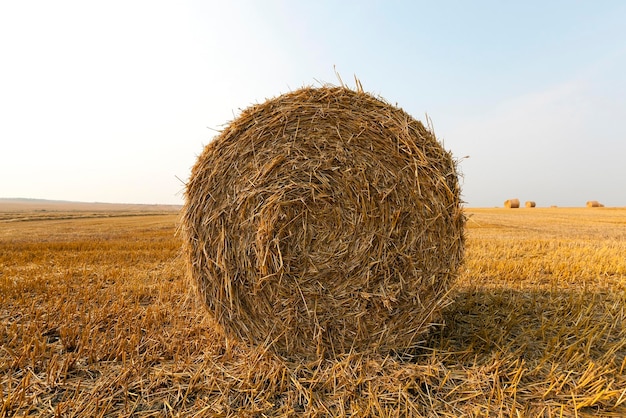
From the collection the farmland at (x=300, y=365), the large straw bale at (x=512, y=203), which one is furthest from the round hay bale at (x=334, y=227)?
the large straw bale at (x=512, y=203)

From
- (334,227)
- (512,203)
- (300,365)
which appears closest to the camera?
(300,365)

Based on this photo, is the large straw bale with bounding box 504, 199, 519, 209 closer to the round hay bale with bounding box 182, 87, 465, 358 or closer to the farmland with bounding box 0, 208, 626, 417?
the farmland with bounding box 0, 208, 626, 417

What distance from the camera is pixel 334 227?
2.91 meters

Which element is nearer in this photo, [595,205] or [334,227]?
[334,227]

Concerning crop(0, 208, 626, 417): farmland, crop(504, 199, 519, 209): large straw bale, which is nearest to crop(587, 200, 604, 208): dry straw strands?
crop(504, 199, 519, 209): large straw bale

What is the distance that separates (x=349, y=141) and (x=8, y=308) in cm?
423

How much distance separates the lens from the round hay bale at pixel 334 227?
113 inches

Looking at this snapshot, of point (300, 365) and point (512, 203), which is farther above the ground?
point (512, 203)

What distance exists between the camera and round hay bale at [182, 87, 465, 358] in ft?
9.43

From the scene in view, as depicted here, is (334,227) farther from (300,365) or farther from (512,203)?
(512,203)

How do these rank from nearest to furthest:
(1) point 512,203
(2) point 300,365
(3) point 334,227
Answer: (2) point 300,365 → (3) point 334,227 → (1) point 512,203

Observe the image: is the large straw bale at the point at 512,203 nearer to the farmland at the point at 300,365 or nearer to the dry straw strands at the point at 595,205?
the dry straw strands at the point at 595,205

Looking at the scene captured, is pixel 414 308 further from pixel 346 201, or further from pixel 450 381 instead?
pixel 346 201

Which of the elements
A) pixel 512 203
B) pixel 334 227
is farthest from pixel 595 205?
pixel 334 227
